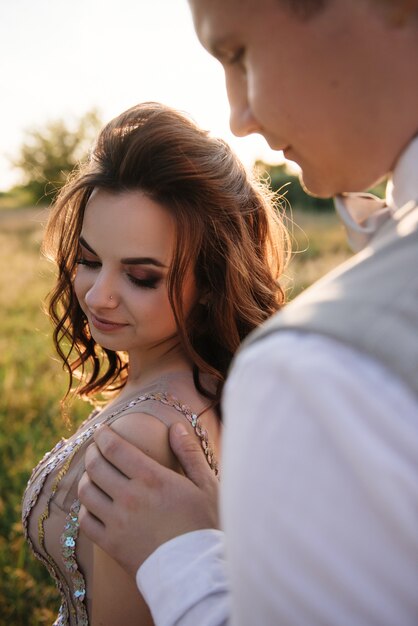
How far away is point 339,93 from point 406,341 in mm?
384

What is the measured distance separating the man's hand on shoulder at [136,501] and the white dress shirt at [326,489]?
51cm

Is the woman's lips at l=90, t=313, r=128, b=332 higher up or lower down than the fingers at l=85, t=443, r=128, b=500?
Answer: lower down

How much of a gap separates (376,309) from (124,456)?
882 mm

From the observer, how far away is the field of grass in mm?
3379

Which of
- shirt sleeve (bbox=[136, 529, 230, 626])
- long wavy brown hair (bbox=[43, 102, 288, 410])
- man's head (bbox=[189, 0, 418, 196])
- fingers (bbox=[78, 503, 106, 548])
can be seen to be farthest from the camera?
long wavy brown hair (bbox=[43, 102, 288, 410])

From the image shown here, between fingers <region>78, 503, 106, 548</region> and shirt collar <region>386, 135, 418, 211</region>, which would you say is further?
fingers <region>78, 503, 106, 548</region>

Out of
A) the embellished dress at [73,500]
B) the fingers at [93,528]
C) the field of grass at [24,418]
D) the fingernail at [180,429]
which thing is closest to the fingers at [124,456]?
the fingers at [93,528]

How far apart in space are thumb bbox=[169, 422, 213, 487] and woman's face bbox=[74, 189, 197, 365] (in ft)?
1.26

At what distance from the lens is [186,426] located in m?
1.92

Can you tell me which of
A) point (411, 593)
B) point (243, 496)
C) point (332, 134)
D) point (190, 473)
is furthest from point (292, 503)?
point (190, 473)

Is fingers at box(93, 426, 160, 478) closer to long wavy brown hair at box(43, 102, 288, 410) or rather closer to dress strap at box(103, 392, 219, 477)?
dress strap at box(103, 392, 219, 477)

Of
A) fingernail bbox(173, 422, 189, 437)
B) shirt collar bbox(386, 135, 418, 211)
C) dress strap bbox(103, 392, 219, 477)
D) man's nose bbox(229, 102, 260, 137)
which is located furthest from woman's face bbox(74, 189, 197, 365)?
shirt collar bbox(386, 135, 418, 211)

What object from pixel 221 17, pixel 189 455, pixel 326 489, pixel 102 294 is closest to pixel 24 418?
pixel 102 294

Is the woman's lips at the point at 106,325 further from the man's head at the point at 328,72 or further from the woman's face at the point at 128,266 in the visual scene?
the man's head at the point at 328,72
